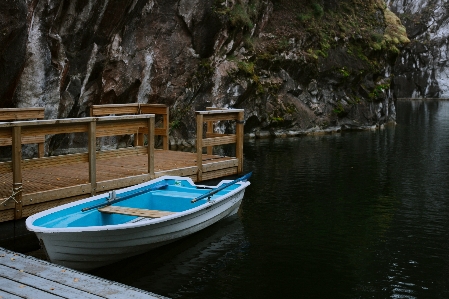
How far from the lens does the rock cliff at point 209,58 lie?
22.8 meters

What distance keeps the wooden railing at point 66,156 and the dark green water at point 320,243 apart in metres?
1.94

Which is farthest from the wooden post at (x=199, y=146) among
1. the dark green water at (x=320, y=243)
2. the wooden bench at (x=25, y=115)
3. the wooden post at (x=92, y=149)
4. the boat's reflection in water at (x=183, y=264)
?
the wooden bench at (x=25, y=115)

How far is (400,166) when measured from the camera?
990 inches

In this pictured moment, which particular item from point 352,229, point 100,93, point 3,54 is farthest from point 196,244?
point 100,93

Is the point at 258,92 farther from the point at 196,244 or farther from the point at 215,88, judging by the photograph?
the point at 196,244

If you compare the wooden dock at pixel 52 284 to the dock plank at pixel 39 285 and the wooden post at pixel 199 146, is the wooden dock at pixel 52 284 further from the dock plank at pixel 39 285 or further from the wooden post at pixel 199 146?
the wooden post at pixel 199 146

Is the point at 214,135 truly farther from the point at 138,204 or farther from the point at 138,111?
the point at 138,204

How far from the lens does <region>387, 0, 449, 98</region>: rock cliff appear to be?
87.1 m

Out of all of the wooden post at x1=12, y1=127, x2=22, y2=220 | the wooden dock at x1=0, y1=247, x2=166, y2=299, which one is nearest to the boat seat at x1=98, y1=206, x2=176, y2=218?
the wooden post at x1=12, y1=127, x2=22, y2=220

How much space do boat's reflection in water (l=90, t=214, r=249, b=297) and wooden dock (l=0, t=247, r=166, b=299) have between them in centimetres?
261

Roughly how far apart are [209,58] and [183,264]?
946 inches

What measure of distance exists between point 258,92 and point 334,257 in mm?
26460

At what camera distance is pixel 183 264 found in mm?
12156

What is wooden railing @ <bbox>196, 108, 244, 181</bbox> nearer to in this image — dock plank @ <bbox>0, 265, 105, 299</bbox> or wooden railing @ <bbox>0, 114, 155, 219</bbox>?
wooden railing @ <bbox>0, 114, 155, 219</bbox>
